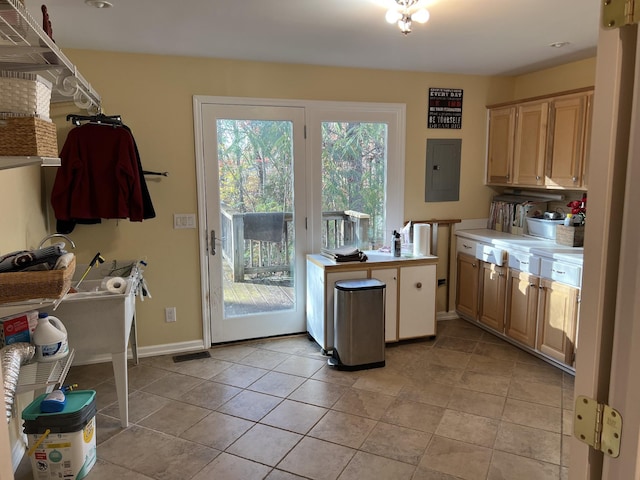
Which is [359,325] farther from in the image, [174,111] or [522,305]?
[174,111]

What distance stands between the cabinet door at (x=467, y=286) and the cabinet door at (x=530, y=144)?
891 mm

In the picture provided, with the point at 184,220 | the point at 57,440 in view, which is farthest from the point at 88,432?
the point at 184,220

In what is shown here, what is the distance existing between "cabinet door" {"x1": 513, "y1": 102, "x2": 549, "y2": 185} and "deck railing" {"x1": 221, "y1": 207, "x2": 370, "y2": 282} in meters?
1.51

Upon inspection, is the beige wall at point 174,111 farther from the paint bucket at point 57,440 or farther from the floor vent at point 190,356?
the paint bucket at point 57,440

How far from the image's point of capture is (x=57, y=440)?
2.31 meters

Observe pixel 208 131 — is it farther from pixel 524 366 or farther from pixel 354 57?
pixel 524 366

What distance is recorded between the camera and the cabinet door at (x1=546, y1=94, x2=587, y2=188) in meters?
3.72

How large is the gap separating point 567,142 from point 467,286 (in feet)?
5.39

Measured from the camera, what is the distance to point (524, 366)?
378 cm

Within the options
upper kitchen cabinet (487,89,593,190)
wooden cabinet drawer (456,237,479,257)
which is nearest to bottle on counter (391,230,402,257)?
wooden cabinet drawer (456,237,479,257)

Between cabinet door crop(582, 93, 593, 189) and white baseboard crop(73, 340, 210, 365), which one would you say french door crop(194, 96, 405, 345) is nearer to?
white baseboard crop(73, 340, 210, 365)

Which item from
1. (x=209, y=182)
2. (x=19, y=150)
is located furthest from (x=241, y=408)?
(x=19, y=150)

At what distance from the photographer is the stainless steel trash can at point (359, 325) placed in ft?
12.1

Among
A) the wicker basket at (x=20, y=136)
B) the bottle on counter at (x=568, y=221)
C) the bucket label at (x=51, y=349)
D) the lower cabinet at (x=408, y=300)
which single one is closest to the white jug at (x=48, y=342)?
the bucket label at (x=51, y=349)
